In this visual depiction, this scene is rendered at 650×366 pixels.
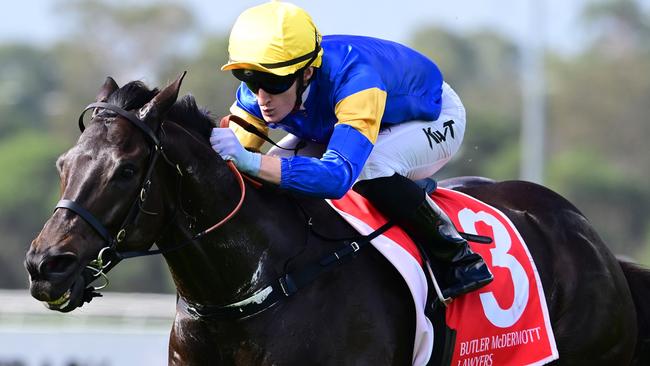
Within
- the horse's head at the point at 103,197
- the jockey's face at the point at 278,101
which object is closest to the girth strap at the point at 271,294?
the horse's head at the point at 103,197

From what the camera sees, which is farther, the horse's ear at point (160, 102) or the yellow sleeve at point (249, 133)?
the yellow sleeve at point (249, 133)

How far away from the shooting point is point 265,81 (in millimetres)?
4746

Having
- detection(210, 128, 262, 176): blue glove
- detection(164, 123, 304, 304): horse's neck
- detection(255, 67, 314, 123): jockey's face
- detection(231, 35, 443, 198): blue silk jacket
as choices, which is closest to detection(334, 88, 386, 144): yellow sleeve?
detection(231, 35, 443, 198): blue silk jacket

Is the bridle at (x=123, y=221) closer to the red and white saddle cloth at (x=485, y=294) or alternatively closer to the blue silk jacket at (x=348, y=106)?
the blue silk jacket at (x=348, y=106)

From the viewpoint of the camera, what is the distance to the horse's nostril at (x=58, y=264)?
4.02 metres

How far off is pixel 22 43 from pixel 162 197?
179 feet

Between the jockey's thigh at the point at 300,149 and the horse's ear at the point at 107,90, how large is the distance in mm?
858

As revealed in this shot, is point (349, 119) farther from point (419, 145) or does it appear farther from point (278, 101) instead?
point (419, 145)

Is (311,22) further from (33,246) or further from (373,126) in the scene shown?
(33,246)

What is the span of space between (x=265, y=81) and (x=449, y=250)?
1.03m

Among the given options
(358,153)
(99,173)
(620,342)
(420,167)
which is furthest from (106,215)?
(620,342)

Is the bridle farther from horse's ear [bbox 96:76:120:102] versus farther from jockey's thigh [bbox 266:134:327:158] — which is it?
jockey's thigh [bbox 266:134:327:158]

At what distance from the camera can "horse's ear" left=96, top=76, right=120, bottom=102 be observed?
4.47 meters

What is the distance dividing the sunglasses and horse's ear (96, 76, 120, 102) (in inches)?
18.4
